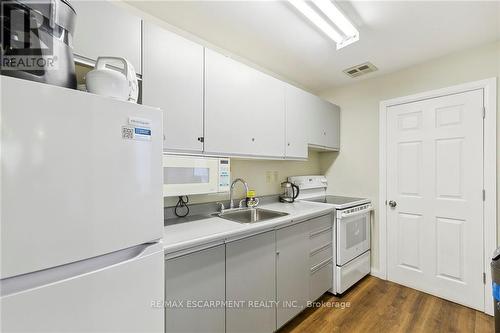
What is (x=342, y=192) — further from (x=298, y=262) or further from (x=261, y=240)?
(x=261, y=240)

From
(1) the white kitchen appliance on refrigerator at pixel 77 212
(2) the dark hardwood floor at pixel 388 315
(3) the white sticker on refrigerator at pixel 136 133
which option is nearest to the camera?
(1) the white kitchen appliance on refrigerator at pixel 77 212

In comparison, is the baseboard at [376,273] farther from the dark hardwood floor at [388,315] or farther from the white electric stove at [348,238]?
the dark hardwood floor at [388,315]

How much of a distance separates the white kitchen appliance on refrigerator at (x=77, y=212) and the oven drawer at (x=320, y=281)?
1.48 metres

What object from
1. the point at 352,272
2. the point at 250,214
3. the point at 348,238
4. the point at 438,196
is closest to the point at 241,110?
the point at 250,214

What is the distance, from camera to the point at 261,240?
1.53 metres

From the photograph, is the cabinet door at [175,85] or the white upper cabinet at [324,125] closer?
the cabinet door at [175,85]

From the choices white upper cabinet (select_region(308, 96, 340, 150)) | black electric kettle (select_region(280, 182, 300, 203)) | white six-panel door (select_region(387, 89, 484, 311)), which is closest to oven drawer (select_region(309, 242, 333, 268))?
black electric kettle (select_region(280, 182, 300, 203))

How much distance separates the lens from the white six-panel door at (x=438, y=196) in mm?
2010

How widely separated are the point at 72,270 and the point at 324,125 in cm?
266

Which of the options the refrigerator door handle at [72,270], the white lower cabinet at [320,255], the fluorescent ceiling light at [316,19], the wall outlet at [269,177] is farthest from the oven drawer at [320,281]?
the fluorescent ceiling light at [316,19]

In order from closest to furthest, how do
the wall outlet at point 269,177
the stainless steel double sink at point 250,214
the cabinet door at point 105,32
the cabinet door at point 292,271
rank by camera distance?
the cabinet door at point 105,32
the cabinet door at point 292,271
the stainless steel double sink at point 250,214
the wall outlet at point 269,177

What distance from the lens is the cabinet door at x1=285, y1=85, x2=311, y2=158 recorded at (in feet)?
7.31

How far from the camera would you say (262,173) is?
2453 mm

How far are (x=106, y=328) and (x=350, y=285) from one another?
2.34 metres
